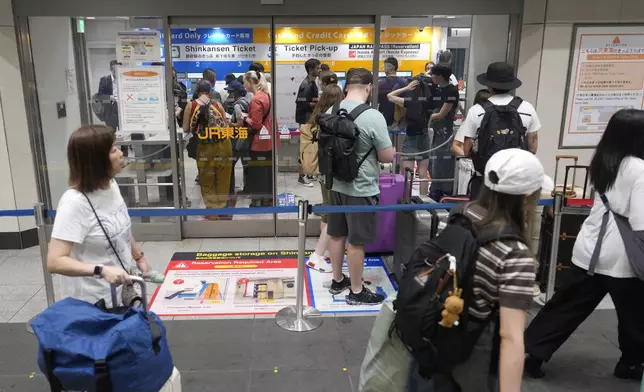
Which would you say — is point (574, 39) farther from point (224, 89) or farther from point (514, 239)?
point (514, 239)

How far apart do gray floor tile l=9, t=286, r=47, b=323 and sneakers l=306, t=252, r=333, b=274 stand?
237 cm

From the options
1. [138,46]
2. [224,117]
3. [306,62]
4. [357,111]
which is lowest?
[224,117]

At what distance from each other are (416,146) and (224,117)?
2.36 meters

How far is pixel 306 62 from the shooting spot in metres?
5.97

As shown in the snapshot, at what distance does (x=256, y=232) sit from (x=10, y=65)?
10.1 feet

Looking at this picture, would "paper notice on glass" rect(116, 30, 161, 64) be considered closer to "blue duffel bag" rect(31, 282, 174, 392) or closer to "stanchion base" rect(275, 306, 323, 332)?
"stanchion base" rect(275, 306, 323, 332)

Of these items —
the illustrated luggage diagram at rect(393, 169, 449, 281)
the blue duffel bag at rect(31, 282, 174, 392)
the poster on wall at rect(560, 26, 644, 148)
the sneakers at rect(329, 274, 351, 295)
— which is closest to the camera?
the blue duffel bag at rect(31, 282, 174, 392)

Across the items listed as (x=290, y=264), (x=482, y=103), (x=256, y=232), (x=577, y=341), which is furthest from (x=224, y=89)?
(x=577, y=341)

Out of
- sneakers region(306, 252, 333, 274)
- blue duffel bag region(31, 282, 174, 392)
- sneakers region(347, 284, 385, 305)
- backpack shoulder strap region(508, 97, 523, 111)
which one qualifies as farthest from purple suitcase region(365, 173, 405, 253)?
blue duffel bag region(31, 282, 174, 392)

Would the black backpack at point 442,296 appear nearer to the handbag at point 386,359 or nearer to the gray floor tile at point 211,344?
the handbag at point 386,359

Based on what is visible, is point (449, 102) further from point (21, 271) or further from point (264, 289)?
point (21, 271)

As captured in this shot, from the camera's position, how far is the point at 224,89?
5715 mm

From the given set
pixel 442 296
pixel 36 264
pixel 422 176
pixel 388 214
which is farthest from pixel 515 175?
pixel 36 264

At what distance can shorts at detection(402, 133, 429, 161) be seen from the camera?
6.34 m
